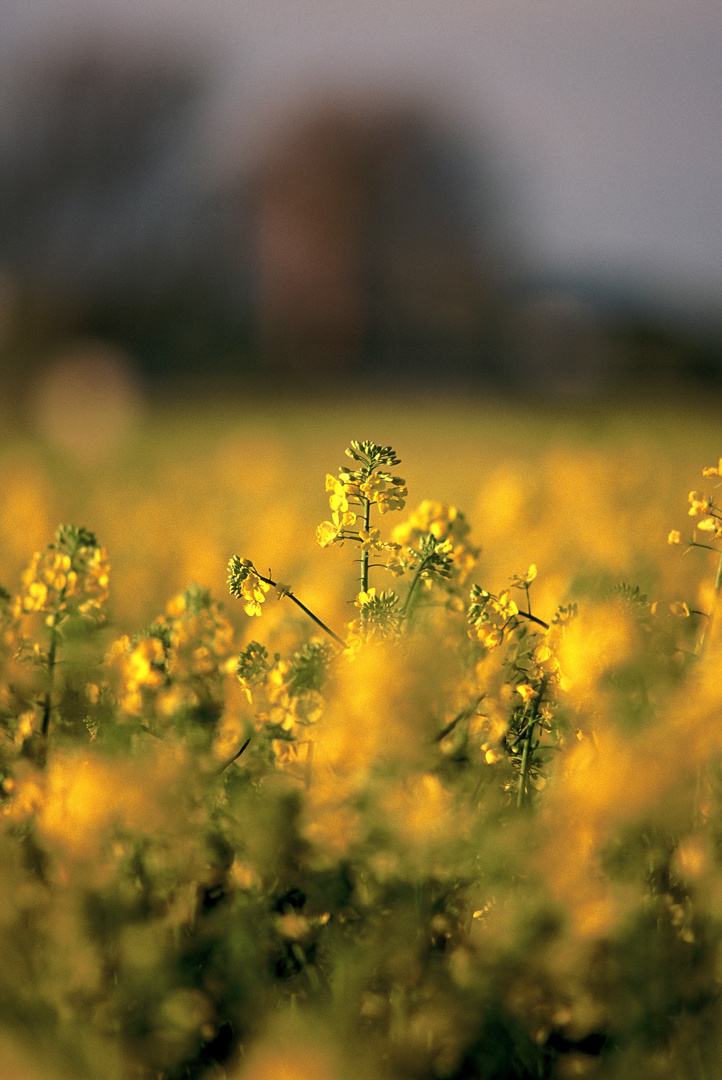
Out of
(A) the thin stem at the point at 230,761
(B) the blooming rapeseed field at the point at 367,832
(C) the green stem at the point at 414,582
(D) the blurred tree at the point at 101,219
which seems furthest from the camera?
(D) the blurred tree at the point at 101,219

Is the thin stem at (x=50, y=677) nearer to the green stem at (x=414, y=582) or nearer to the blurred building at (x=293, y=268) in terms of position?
the green stem at (x=414, y=582)

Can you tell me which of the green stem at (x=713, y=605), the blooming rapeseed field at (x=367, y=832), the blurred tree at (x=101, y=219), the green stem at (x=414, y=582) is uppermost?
the blurred tree at (x=101, y=219)

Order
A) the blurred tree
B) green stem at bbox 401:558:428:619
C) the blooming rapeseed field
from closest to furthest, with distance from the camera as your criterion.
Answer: the blooming rapeseed field
green stem at bbox 401:558:428:619
the blurred tree

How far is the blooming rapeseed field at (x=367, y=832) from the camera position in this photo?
4.50 ft

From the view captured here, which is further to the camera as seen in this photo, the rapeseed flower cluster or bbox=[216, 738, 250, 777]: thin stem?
the rapeseed flower cluster

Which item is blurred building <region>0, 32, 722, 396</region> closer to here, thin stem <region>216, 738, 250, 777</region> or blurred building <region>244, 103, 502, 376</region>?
blurred building <region>244, 103, 502, 376</region>

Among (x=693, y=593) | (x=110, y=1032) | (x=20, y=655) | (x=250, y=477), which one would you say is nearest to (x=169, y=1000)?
(x=110, y=1032)

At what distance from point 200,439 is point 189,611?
9.74 m

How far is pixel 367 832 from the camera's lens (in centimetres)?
150

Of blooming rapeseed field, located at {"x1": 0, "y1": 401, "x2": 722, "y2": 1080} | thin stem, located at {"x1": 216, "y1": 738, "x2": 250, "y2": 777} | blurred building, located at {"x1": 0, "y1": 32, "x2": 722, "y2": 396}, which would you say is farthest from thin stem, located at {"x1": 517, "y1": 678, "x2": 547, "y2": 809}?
blurred building, located at {"x1": 0, "y1": 32, "x2": 722, "y2": 396}

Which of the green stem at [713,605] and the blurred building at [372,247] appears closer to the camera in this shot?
the green stem at [713,605]

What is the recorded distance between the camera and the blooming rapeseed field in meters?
1.37

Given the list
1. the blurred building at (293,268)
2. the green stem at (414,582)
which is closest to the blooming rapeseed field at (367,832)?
the green stem at (414,582)

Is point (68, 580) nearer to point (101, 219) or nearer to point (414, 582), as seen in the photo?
point (414, 582)
